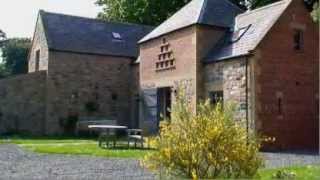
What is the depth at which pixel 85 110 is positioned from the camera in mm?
33656

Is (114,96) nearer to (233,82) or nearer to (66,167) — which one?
(233,82)

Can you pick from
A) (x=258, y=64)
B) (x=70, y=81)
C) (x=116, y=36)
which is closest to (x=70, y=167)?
(x=258, y=64)

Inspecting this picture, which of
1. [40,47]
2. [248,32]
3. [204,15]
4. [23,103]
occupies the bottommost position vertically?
[23,103]

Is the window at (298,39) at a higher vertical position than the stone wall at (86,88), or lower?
higher

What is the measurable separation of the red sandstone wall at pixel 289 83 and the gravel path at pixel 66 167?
8682 mm

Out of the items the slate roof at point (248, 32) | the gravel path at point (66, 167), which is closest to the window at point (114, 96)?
the slate roof at point (248, 32)

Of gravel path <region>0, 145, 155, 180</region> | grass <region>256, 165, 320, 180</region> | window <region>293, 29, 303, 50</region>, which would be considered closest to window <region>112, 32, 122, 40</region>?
window <region>293, 29, 303, 50</region>

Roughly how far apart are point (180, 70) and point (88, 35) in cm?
1094

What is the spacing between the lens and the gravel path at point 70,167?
1184 cm

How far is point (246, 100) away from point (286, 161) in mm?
6280

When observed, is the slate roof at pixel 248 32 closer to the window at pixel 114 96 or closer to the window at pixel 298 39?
the window at pixel 298 39

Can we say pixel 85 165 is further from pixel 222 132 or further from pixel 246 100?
pixel 246 100

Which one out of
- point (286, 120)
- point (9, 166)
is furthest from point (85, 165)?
point (286, 120)

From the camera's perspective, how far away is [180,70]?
26469 millimetres
